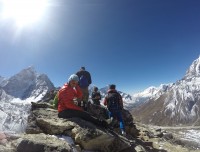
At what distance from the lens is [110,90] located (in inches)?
918

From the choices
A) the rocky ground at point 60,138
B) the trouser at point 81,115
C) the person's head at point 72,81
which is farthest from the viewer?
the person's head at point 72,81

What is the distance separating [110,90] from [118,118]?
8.33 ft

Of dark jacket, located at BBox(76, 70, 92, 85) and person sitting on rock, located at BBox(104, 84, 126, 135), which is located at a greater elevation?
dark jacket, located at BBox(76, 70, 92, 85)

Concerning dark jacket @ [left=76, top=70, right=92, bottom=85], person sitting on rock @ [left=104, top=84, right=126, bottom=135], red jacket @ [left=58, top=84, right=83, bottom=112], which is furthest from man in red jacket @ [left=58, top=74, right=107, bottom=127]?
dark jacket @ [left=76, top=70, right=92, bottom=85]

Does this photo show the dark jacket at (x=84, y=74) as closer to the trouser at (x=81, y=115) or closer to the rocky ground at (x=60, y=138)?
the rocky ground at (x=60, y=138)

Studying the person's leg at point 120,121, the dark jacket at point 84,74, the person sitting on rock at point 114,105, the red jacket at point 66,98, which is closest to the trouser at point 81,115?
the red jacket at point 66,98

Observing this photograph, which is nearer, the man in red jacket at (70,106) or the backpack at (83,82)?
the man in red jacket at (70,106)

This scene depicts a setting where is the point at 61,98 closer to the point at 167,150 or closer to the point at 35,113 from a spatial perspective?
the point at 35,113

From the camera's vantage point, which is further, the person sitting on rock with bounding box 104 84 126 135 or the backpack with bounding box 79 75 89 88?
the backpack with bounding box 79 75 89 88

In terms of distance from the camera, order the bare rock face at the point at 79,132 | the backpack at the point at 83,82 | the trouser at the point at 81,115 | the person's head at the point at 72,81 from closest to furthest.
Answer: the bare rock face at the point at 79,132 < the trouser at the point at 81,115 < the person's head at the point at 72,81 < the backpack at the point at 83,82

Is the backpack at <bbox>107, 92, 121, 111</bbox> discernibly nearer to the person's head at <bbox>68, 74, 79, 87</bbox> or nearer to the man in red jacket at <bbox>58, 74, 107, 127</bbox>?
the man in red jacket at <bbox>58, 74, 107, 127</bbox>

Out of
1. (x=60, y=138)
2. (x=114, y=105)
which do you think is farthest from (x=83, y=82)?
(x=60, y=138)

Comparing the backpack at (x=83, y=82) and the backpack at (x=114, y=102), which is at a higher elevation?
the backpack at (x=83, y=82)

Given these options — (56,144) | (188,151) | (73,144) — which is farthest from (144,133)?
(56,144)
